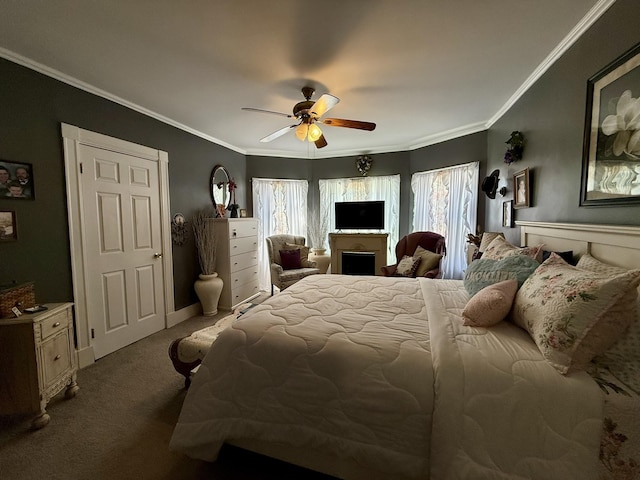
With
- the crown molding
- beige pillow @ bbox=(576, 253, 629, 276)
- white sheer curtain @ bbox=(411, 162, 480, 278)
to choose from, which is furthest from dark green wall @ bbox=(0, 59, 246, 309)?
white sheer curtain @ bbox=(411, 162, 480, 278)

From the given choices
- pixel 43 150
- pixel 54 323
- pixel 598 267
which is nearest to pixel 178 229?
pixel 43 150

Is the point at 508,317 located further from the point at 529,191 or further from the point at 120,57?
the point at 120,57

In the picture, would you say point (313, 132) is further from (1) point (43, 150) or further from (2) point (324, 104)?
(1) point (43, 150)

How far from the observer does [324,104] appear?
218cm

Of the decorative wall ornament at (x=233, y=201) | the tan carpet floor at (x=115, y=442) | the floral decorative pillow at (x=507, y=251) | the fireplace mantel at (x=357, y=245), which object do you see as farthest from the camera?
the fireplace mantel at (x=357, y=245)

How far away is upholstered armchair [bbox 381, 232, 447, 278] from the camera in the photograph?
3.49m

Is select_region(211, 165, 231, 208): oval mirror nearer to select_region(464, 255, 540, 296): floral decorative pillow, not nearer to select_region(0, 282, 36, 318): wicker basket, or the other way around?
select_region(0, 282, 36, 318): wicker basket

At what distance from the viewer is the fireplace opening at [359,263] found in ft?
15.6

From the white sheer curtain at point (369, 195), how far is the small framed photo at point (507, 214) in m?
1.86

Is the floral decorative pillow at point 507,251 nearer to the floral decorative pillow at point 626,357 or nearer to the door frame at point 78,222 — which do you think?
the floral decorative pillow at point 626,357

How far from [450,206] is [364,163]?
5.59 feet

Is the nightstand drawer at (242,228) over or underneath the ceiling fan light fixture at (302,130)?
underneath

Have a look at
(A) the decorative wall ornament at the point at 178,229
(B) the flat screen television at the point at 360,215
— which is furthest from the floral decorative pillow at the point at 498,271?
(A) the decorative wall ornament at the point at 178,229

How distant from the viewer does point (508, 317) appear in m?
1.42
